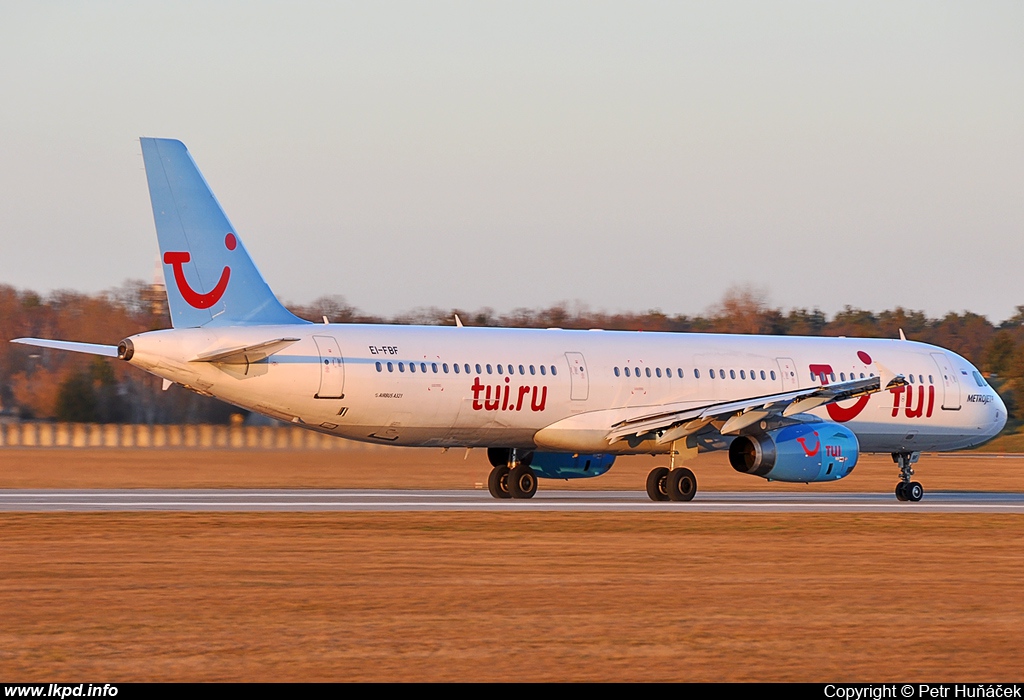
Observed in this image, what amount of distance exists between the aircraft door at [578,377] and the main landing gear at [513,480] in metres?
2.11

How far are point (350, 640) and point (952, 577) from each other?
8.46 m

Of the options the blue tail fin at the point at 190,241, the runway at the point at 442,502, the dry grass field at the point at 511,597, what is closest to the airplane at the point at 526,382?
the blue tail fin at the point at 190,241

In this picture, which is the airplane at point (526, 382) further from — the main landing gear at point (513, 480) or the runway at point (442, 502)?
the runway at point (442, 502)

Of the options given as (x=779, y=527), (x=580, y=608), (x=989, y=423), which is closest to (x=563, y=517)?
(x=779, y=527)

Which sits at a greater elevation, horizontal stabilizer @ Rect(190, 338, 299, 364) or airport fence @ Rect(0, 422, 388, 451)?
horizontal stabilizer @ Rect(190, 338, 299, 364)

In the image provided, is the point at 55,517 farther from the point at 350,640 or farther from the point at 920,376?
the point at 920,376

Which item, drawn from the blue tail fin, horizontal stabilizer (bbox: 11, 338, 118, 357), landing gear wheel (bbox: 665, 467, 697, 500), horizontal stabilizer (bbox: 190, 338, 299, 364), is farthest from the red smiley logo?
horizontal stabilizer (bbox: 11, 338, 118, 357)

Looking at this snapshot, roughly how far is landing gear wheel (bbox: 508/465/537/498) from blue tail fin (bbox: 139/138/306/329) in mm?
7246

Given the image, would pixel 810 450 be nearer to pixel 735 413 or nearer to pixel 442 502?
pixel 735 413

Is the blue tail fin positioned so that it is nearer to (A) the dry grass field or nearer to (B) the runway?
(B) the runway

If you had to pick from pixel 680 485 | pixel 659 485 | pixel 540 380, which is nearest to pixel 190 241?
pixel 540 380

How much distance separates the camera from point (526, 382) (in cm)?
3059

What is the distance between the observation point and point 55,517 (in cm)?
2281

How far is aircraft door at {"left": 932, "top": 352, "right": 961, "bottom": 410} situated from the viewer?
3556 cm
